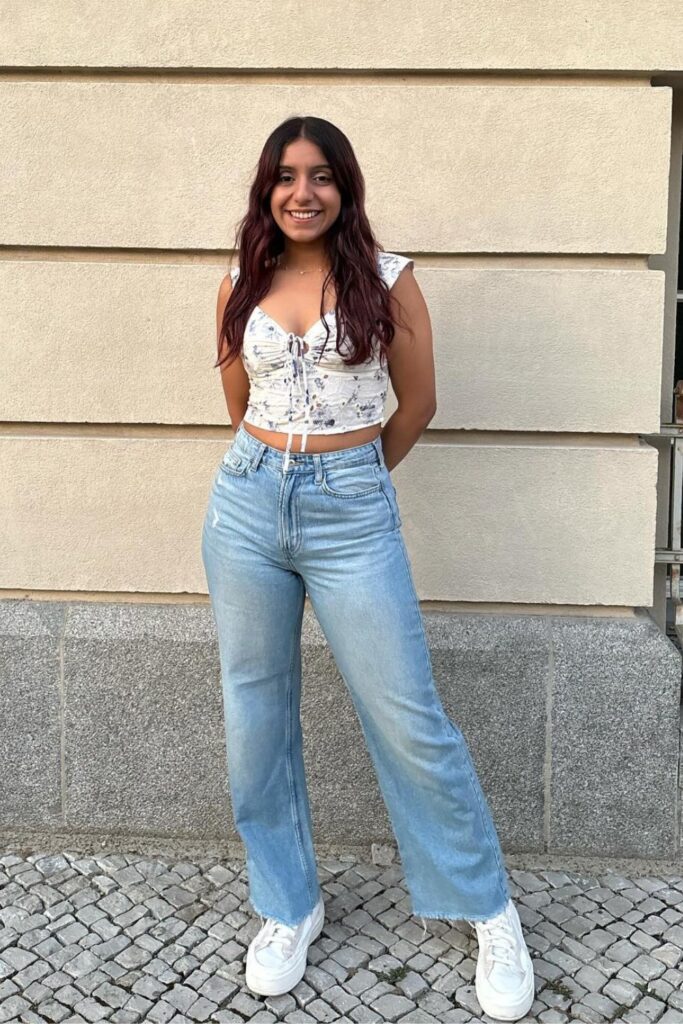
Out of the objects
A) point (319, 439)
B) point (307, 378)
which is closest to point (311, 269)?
point (307, 378)

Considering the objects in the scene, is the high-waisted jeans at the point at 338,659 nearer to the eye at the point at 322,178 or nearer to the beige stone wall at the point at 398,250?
the eye at the point at 322,178

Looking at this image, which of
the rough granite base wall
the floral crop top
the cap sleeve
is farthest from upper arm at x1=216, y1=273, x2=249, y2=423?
the rough granite base wall

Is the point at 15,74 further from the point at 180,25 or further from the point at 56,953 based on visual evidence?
the point at 56,953

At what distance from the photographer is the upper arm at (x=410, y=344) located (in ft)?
9.01

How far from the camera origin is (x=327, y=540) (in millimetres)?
2711

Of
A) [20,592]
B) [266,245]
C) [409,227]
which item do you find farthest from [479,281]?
[20,592]

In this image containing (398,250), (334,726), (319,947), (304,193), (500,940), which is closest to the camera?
(304,193)

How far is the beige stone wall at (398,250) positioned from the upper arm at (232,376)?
1.91ft

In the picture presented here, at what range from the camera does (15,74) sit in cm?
359

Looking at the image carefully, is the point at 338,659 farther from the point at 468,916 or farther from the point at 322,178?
the point at 322,178

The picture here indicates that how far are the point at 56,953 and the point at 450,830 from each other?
1221 mm

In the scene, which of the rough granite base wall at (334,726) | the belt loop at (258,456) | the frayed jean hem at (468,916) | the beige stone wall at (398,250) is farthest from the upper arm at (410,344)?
the frayed jean hem at (468,916)

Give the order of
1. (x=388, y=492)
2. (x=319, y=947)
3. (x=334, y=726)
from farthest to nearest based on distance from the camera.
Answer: (x=334, y=726), (x=319, y=947), (x=388, y=492)

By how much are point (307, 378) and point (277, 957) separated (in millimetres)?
1576
